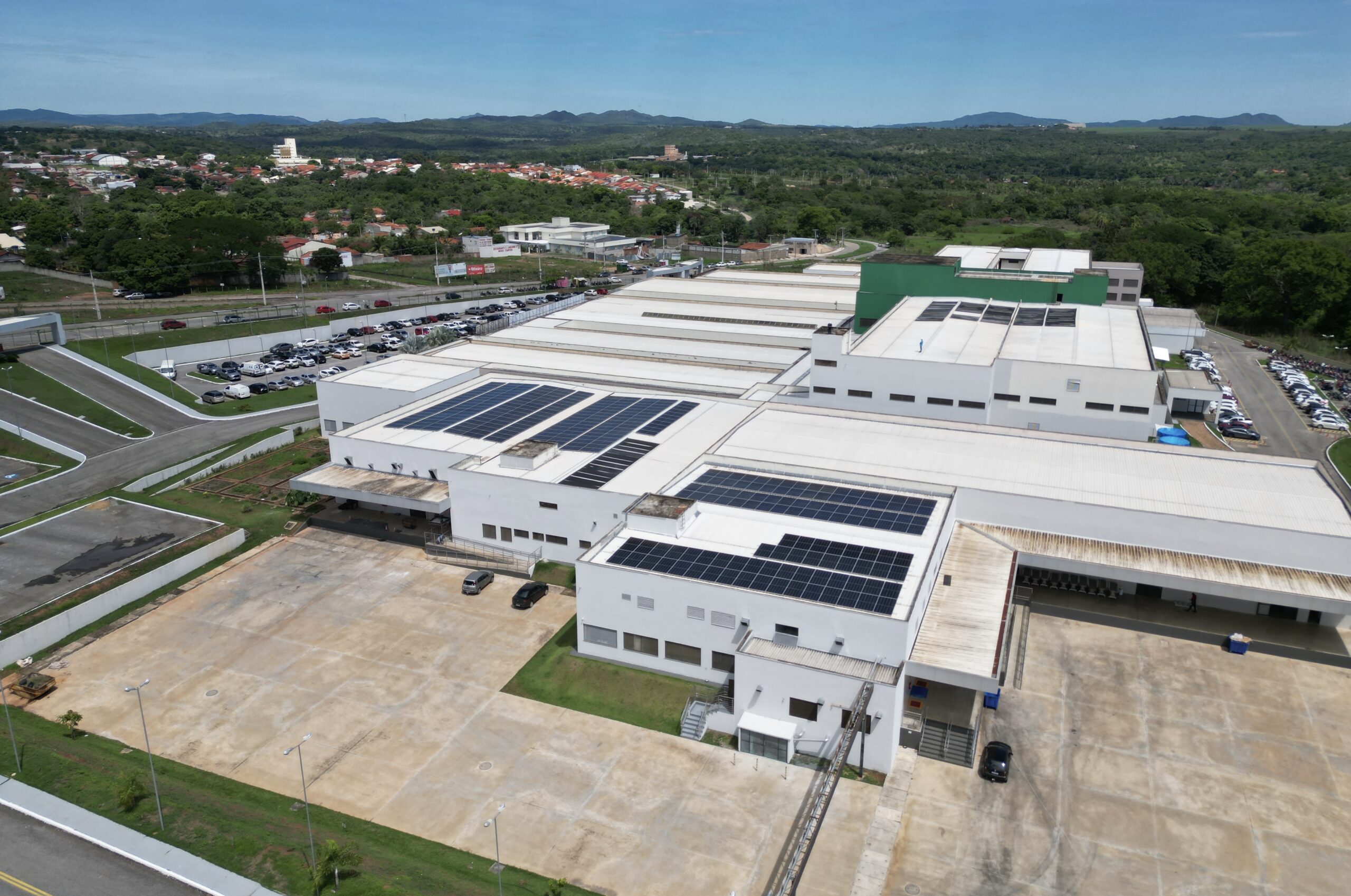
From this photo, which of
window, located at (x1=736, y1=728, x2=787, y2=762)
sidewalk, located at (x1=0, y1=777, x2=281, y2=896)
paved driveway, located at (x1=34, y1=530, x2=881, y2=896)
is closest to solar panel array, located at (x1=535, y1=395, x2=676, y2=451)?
paved driveway, located at (x1=34, y1=530, x2=881, y2=896)

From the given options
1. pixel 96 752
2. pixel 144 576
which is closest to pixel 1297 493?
pixel 96 752

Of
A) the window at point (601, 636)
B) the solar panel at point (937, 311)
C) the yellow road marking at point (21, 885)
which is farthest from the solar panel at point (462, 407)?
the solar panel at point (937, 311)

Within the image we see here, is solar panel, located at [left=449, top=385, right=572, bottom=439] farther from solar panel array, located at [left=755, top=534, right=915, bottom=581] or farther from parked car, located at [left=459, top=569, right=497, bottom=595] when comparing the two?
solar panel array, located at [left=755, top=534, right=915, bottom=581]

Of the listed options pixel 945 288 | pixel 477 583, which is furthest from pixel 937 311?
pixel 477 583

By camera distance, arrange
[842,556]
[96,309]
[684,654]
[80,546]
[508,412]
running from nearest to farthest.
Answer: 1. [684,654]
2. [842,556]
3. [80,546]
4. [508,412]
5. [96,309]

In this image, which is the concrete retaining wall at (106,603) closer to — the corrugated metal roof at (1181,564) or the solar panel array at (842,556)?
the solar panel array at (842,556)

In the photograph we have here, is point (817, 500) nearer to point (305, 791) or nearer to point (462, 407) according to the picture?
point (305, 791)
